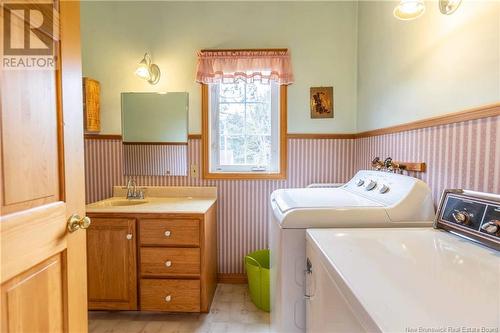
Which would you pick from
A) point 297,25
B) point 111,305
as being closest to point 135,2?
point 297,25

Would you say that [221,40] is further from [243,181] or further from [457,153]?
[457,153]

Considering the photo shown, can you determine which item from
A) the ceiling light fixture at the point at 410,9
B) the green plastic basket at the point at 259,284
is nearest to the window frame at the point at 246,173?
the green plastic basket at the point at 259,284

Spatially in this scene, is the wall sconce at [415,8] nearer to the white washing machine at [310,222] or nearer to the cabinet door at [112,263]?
the white washing machine at [310,222]

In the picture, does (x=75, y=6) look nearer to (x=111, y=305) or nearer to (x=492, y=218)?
(x=492, y=218)

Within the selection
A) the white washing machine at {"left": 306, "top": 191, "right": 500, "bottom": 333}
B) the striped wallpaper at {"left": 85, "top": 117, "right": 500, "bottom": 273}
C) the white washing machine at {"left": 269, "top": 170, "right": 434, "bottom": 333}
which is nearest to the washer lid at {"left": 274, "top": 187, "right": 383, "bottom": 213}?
the white washing machine at {"left": 269, "top": 170, "right": 434, "bottom": 333}

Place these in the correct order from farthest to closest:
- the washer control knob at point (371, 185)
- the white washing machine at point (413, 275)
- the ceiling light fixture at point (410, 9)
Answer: the washer control knob at point (371, 185)
the ceiling light fixture at point (410, 9)
the white washing machine at point (413, 275)

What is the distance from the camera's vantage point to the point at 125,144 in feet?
7.88

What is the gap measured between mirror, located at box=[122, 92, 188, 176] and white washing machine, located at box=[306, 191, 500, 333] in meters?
1.66

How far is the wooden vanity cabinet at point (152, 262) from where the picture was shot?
1842 millimetres

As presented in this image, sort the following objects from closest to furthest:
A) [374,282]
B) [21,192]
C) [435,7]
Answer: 1. [374,282]
2. [21,192]
3. [435,7]

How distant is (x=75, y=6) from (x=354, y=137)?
2078 millimetres

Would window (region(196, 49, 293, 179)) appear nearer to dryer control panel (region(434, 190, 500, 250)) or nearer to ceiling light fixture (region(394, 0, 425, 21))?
ceiling light fixture (region(394, 0, 425, 21))

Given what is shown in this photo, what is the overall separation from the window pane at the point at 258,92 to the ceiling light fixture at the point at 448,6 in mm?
1362

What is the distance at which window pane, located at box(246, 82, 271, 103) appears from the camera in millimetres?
2408
